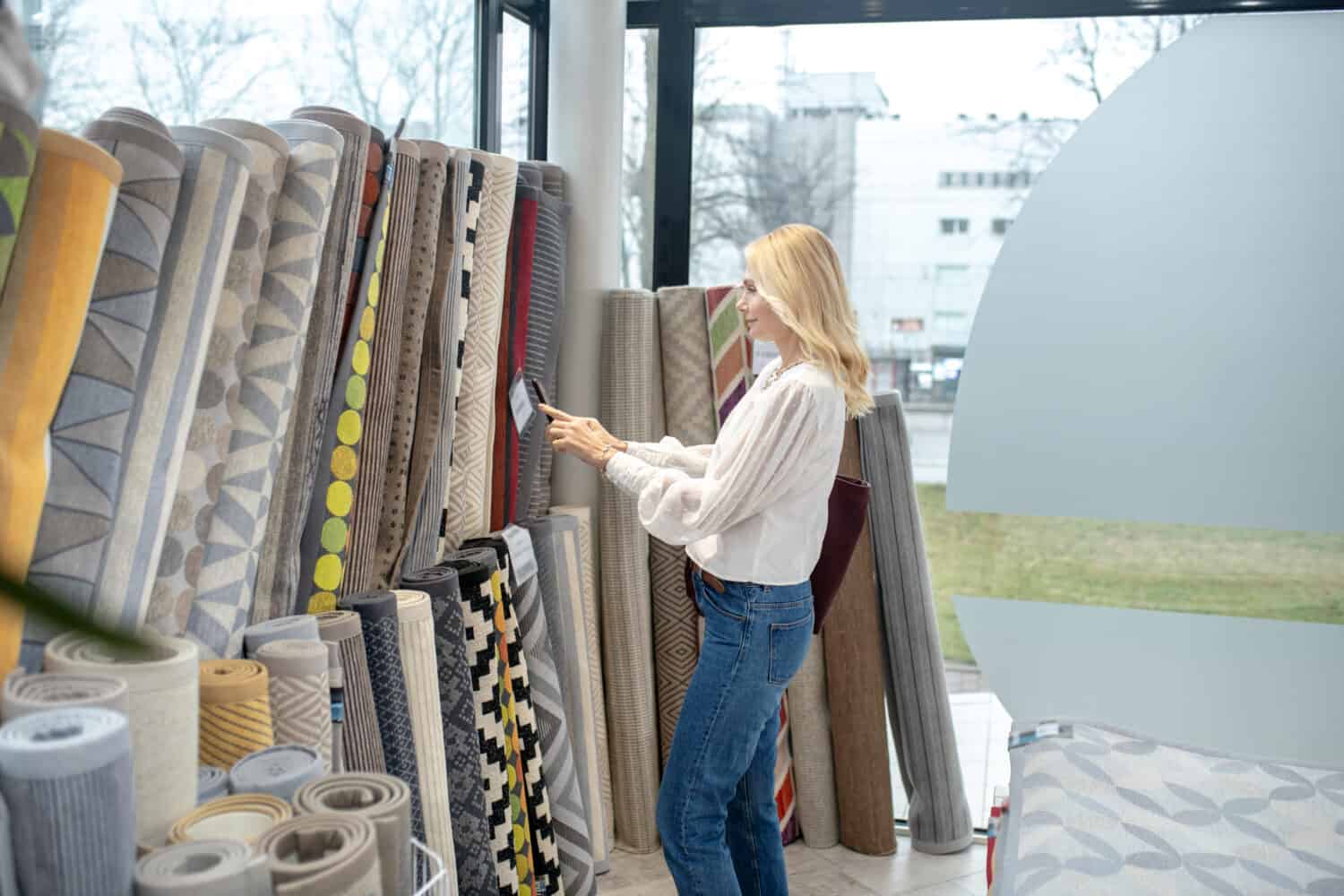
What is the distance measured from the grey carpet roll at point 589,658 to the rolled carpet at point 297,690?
1.10 metres

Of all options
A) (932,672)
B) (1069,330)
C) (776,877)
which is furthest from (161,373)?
(1069,330)

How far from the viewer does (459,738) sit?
6.94 ft

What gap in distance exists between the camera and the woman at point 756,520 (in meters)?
1.96

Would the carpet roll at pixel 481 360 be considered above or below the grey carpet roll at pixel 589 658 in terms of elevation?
above

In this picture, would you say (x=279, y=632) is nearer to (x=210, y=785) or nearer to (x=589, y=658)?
(x=210, y=785)

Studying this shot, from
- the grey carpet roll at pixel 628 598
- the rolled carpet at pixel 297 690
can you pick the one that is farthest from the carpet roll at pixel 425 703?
the grey carpet roll at pixel 628 598

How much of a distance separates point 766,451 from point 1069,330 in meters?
1.39

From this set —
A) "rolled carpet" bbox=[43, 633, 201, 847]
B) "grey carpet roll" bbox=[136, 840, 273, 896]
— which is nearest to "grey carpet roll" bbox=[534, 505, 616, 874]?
"rolled carpet" bbox=[43, 633, 201, 847]

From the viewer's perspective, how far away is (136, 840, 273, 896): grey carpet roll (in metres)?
0.90

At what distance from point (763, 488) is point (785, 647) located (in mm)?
313

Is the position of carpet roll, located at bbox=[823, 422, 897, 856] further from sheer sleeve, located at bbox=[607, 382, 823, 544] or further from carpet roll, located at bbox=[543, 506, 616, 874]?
sheer sleeve, located at bbox=[607, 382, 823, 544]

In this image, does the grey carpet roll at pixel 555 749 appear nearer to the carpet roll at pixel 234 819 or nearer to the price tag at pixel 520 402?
the price tag at pixel 520 402

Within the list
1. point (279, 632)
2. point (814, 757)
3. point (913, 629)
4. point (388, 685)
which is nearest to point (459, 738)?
point (388, 685)

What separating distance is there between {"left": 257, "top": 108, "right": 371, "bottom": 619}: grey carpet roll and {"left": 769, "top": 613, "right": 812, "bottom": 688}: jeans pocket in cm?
83
